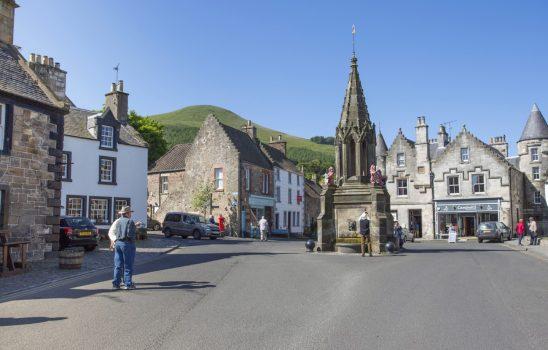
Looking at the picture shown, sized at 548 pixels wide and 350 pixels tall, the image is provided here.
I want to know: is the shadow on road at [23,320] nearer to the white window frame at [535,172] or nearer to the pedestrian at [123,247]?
the pedestrian at [123,247]

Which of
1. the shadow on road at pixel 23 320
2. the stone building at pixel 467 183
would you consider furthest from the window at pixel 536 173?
the shadow on road at pixel 23 320

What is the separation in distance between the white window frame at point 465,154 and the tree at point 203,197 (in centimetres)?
2387

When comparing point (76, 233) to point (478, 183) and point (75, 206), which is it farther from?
point (478, 183)

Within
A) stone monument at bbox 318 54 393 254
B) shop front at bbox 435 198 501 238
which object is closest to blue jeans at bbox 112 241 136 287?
stone monument at bbox 318 54 393 254

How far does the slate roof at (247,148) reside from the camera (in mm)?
41406

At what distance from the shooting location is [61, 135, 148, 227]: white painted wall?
92.0 ft

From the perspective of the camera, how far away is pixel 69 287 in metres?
10.7

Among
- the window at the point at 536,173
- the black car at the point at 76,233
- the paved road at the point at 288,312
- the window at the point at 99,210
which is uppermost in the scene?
the window at the point at 536,173

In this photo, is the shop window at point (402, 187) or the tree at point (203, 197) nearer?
the tree at point (203, 197)

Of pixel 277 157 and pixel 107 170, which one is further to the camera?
pixel 277 157

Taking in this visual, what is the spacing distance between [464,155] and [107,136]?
3256 cm

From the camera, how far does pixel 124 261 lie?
10406 mm

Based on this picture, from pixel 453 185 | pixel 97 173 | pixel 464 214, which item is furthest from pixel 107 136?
pixel 464 214

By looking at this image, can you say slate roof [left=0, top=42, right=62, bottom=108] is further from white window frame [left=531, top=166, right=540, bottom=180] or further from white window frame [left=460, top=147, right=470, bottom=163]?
white window frame [left=531, top=166, right=540, bottom=180]
